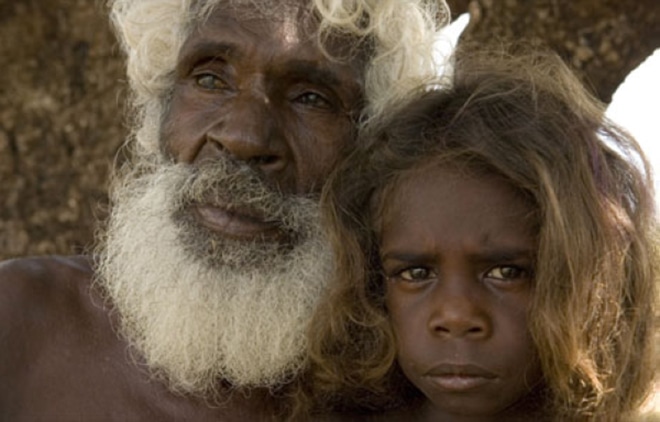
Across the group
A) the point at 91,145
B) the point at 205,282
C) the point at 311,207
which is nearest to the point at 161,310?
the point at 205,282

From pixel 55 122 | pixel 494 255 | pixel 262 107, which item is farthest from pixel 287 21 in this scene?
pixel 55 122

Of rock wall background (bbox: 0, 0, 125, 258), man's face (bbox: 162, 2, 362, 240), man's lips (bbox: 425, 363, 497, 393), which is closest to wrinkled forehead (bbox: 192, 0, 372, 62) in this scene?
man's face (bbox: 162, 2, 362, 240)

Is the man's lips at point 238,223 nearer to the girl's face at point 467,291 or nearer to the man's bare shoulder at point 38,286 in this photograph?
the girl's face at point 467,291

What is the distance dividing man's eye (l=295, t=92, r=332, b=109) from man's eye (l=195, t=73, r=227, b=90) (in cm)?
21

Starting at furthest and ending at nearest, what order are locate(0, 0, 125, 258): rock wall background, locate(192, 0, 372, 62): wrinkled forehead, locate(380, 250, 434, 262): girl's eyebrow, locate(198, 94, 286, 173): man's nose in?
locate(0, 0, 125, 258): rock wall background, locate(192, 0, 372, 62): wrinkled forehead, locate(198, 94, 286, 173): man's nose, locate(380, 250, 434, 262): girl's eyebrow

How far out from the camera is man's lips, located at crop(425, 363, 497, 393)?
383 centimetres

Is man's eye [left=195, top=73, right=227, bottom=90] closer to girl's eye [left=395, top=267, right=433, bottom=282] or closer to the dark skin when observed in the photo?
the dark skin

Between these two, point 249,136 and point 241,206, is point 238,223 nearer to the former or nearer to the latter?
point 241,206

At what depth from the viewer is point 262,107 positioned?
4.25m

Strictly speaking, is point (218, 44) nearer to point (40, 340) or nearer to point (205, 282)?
point (205, 282)

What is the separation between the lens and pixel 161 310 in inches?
172

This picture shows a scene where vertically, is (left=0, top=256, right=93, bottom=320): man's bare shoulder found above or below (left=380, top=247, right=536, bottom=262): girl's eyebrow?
below

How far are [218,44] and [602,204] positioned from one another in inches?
43.9

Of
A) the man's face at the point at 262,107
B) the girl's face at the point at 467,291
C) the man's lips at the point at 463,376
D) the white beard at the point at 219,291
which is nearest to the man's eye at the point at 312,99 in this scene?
the man's face at the point at 262,107
